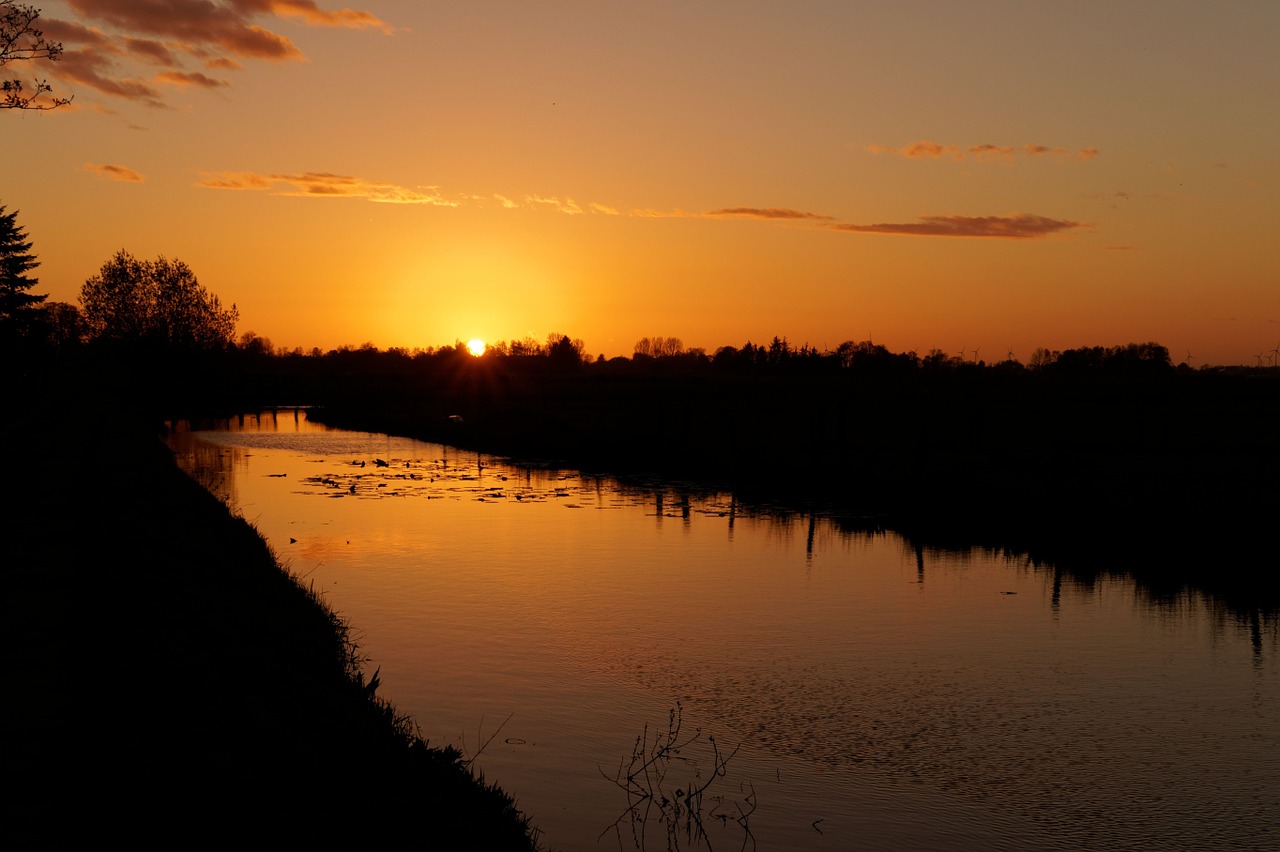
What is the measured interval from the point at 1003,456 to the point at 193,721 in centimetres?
3948

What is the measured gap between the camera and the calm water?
11.5m

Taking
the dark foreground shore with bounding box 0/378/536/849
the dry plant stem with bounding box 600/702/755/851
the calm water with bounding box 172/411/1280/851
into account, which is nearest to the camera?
the dark foreground shore with bounding box 0/378/536/849

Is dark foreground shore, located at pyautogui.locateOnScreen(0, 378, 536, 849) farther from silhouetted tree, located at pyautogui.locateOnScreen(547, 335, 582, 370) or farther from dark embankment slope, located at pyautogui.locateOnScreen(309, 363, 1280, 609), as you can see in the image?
silhouetted tree, located at pyautogui.locateOnScreen(547, 335, 582, 370)

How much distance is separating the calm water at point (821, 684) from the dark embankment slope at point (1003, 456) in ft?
13.2

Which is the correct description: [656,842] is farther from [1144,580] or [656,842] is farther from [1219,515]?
[1219,515]

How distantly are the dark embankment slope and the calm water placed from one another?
4.03 metres

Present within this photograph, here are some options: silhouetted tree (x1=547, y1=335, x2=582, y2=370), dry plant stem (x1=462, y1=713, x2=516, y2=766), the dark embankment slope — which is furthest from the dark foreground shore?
silhouetted tree (x1=547, y1=335, x2=582, y2=370)

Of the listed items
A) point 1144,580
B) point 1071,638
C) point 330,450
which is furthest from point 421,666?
point 330,450

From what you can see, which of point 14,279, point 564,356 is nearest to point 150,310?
point 14,279

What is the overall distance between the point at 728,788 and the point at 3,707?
759 centimetres

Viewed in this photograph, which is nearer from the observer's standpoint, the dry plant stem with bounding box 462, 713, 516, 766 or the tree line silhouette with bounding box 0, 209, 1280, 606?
the dry plant stem with bounding box 462, 713, 516, 766

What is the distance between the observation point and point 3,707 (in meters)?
10.3

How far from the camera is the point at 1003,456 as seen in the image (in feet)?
147

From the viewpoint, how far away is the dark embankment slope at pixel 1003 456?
2845 centimetres
